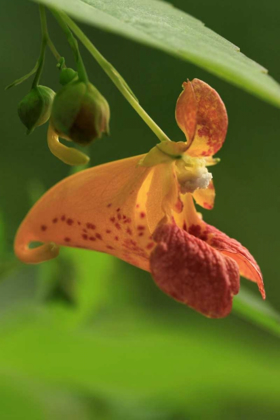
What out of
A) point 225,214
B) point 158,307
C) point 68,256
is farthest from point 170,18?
point 225,214

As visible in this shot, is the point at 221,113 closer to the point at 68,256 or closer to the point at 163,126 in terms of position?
the point at 68,256

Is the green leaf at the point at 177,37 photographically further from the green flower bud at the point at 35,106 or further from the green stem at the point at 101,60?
the green flower bud at the point at 35,106

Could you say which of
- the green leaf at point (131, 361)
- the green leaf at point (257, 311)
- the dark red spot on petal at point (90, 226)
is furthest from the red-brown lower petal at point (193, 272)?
the green leaf at point (131, 361)

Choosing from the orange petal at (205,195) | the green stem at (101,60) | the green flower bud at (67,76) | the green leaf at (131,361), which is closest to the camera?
the green stem at (101,60)

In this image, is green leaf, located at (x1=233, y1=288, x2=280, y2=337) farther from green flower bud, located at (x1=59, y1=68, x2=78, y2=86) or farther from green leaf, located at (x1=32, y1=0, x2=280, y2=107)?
green leaf, located at (x1=32, y1=0, x2=280, y2=107)

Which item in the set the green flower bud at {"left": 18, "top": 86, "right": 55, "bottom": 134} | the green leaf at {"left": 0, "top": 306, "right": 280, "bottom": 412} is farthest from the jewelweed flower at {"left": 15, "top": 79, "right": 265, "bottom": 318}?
the green leaf at {"left": 0, "top": 306, "right": 280, "bottom": 412}
